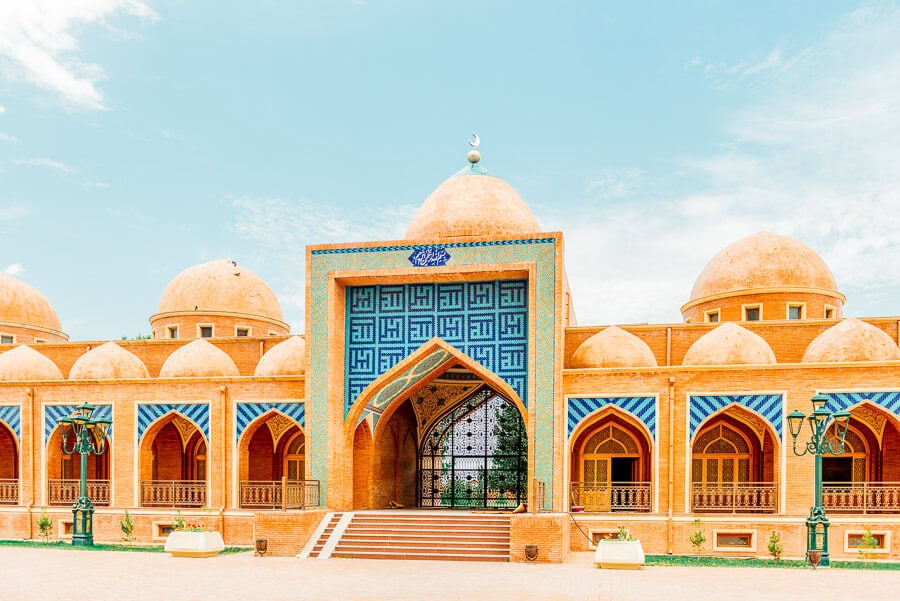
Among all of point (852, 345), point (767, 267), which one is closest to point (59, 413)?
point (852, 345)

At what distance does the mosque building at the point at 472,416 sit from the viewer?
15.4 m

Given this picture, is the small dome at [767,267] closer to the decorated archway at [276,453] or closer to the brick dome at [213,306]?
the decorated archway at [276,453]

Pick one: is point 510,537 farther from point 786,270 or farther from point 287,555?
point 786,270

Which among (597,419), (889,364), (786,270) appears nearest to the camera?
(889,364)

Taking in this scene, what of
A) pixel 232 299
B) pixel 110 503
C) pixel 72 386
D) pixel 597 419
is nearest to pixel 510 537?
pixel 597 419

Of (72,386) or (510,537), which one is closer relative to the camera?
(510,537)

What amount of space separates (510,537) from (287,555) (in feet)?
12.4

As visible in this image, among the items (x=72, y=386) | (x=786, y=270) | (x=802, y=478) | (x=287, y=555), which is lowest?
(x=287, y=555)

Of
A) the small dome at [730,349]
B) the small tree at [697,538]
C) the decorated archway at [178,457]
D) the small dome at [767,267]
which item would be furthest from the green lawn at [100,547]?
the small dome at [767,267]

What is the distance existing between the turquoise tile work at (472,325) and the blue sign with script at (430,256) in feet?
0.14

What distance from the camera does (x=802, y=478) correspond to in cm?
1527

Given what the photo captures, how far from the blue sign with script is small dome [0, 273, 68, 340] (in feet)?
50.2

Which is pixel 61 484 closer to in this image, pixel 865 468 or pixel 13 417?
pixel 13 417

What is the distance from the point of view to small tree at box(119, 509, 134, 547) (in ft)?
55.3
